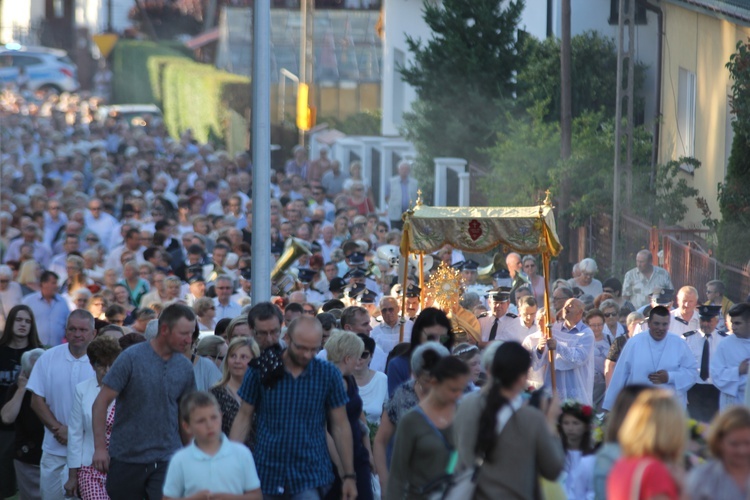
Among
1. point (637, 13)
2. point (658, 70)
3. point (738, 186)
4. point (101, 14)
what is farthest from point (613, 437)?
point (101, 14)

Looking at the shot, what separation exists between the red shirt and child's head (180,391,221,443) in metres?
2.18

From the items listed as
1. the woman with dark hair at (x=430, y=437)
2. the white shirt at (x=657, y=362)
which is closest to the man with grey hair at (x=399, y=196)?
the white shirt at (x=657, y=362)

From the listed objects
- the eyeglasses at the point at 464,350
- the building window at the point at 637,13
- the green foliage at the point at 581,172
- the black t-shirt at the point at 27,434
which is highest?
the building window at the point at 637,13

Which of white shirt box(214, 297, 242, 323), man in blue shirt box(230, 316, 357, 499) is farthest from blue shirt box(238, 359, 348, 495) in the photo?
white shirt box(214, 297, 242, 323)

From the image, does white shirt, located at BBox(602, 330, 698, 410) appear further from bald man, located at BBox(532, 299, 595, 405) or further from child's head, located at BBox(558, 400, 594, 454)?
child's head, located at BBox(558, 400, 594, 454)

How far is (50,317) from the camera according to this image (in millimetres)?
15117

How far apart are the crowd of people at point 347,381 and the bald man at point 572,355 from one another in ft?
0.05

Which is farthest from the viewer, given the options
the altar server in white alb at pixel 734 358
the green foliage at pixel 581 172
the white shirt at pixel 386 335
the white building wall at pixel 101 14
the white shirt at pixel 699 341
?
the white building wall at pixel 101 14

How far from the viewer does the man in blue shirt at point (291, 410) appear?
7852 mm

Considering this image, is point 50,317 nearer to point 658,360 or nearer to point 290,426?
point 658,360

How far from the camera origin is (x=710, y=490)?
582 centimetres

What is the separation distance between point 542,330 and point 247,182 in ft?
50.3

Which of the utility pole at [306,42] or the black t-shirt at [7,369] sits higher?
the utility pole at [306,42]

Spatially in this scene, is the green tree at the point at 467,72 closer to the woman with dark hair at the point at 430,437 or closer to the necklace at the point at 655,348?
the necklace at the point at 655,348
